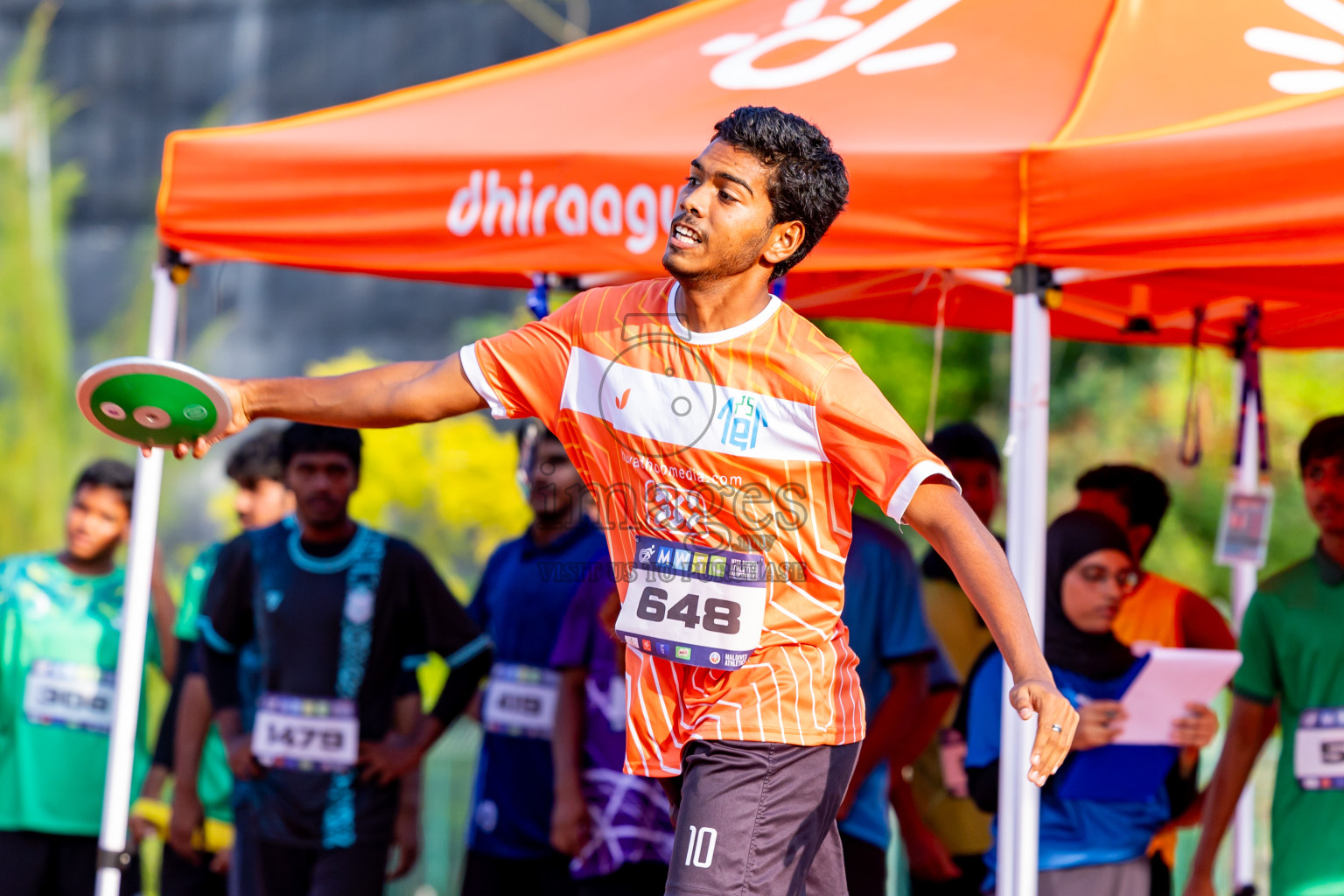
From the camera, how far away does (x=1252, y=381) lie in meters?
5.13

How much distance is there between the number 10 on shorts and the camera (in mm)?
2510

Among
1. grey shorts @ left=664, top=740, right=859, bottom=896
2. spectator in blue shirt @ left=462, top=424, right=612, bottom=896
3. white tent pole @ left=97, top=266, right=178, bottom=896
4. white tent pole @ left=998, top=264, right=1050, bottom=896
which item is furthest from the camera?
spectator in blue shirt @ left=462, top=424, right=612, bottom=896

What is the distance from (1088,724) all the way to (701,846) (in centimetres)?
155

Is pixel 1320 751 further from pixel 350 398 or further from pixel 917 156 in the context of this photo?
pixel 350 398

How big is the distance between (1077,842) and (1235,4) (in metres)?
2.19

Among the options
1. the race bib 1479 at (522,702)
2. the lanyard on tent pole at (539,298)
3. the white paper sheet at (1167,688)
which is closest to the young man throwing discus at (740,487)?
the white paper sheet at (1167,688)

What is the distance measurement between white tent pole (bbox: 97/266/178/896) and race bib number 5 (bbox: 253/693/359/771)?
483mm

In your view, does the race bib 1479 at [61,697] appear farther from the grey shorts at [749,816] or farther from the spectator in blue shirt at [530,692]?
the grey shorts at [749,816]

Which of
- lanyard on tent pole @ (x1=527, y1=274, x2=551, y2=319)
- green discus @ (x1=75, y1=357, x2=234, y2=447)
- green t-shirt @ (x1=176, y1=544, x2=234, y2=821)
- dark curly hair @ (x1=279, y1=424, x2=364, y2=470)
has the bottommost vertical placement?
green t-shirt @ (x1=176, y1=544, x2=234, y2=821)

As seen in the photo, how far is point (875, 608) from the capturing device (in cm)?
429

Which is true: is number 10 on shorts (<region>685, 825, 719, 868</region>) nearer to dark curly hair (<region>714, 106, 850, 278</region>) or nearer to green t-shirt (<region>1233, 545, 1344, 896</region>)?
dark curly hair (<region>714, 106, 850, 278</region>)

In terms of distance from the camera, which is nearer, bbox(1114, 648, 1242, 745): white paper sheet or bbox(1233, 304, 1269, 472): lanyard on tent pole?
bbox(1114, 648, 1242, 745): white paper sheet

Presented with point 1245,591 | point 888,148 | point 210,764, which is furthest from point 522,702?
point 1245,591

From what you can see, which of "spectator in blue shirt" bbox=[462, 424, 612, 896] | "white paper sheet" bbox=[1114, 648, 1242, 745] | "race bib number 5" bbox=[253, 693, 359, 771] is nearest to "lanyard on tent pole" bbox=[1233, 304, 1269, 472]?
"white paper sheet" bbox=[1114, 648, 1242, 745]
